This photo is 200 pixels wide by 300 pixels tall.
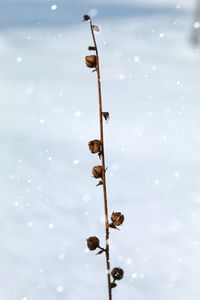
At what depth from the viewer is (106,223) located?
169 centimetres

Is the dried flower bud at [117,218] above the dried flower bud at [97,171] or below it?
below

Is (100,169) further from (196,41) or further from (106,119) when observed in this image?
(196,41)

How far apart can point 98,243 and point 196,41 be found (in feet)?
8.11

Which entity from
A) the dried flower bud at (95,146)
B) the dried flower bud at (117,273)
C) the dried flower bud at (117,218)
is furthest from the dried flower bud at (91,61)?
the dried flower bud at (117,273)

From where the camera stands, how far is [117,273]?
173 cm

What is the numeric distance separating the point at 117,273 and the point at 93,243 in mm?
120

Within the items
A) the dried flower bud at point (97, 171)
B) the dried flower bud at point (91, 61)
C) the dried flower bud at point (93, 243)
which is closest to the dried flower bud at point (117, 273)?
the dried flower bud at point (93, 243)

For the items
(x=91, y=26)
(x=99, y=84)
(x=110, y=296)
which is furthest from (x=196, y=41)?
(x=110, y=296)

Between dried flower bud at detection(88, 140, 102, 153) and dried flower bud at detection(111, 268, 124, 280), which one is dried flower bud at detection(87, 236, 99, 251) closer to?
dried flower bud at detection(111, 268, 124, 280)

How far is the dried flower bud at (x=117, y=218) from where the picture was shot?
1750 millimetres

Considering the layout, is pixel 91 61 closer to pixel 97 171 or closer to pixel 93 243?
pixel 97 171

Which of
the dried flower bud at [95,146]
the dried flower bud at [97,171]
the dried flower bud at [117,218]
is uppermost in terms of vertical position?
the dried flower bud at [95,146]

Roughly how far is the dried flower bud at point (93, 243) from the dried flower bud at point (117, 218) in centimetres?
8

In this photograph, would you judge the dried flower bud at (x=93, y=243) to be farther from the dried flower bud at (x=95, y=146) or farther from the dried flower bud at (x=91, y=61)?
the dried flower bud at (x=91, y=61)
